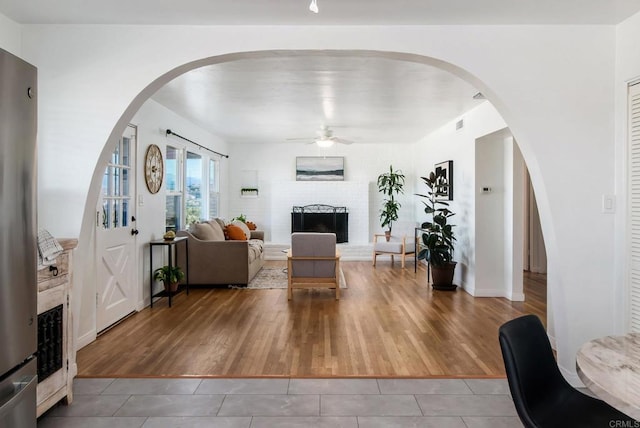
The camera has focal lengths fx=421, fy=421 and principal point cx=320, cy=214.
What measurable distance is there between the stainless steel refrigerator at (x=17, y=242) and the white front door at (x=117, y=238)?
239 cm

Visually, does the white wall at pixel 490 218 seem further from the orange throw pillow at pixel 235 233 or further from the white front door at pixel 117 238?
the white front door at pixel 117 238

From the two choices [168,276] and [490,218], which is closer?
[168,276]

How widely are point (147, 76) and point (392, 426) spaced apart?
2646 mm

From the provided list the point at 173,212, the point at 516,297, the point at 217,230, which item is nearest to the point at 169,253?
the point at 173,212

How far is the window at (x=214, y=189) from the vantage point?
8.03m

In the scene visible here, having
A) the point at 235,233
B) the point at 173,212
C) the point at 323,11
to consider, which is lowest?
the point at 235,233

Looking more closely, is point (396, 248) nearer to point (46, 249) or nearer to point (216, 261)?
point (216, 261)

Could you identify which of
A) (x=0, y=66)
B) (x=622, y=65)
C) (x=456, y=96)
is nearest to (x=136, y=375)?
(x=0, y=66)

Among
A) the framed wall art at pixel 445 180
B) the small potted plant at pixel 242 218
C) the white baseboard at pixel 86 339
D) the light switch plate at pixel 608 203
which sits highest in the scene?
the framed wall art at pixel 445 180

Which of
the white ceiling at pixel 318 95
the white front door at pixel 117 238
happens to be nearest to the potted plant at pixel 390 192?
the white ceiling at pixel 318 95

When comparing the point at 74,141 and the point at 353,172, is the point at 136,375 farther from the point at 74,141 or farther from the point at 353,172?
the point at 353,172

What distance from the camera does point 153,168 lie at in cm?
510

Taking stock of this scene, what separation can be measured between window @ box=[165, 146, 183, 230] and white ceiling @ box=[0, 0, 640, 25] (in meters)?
3.30

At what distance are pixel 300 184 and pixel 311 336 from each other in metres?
5.54
